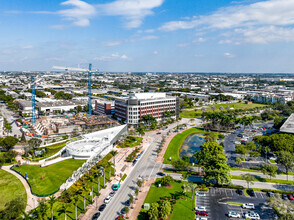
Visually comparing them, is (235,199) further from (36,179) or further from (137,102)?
(137,102)

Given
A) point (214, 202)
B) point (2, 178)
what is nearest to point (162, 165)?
point (214, 202)

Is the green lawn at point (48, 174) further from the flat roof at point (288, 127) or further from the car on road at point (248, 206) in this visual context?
the flat roof at point (288, 127)

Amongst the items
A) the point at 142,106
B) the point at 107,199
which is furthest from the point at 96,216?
the point at 142,106

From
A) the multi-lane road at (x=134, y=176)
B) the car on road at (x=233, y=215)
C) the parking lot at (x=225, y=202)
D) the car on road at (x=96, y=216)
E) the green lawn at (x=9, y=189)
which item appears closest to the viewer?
the car on road at (x=96, y=216)

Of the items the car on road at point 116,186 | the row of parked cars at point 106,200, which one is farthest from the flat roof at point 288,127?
the row of parked cars at point 106,200

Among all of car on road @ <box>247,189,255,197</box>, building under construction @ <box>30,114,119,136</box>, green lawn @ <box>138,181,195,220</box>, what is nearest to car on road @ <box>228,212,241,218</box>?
green lawn @ <box>138,181,195,220</box>

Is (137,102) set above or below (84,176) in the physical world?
above
